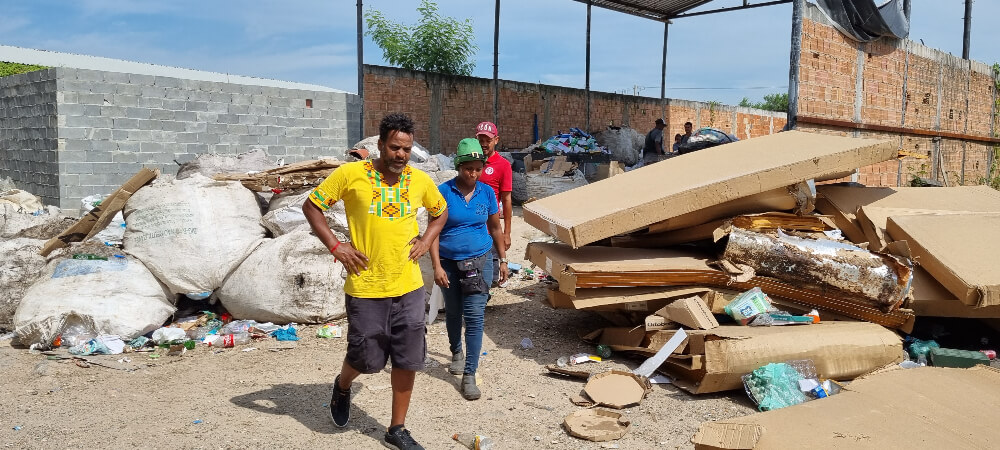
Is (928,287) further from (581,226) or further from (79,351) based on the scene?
(79,351)

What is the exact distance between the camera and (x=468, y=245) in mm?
3760

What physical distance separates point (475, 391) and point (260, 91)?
7.37 metres

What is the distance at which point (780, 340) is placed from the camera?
3816mm

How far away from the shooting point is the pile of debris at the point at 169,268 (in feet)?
15.1

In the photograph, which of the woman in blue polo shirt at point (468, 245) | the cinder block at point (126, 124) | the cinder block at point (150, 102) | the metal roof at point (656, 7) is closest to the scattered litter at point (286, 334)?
the woman in blue polo shirt at point (468, 245)

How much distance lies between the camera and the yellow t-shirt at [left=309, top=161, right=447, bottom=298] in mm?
2938

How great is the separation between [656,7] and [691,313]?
13.3m

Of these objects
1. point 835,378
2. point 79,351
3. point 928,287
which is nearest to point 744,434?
point 835,378

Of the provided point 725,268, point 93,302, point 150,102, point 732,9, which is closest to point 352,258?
point 725,268

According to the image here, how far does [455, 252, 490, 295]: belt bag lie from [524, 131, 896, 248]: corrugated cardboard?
0.71 metres

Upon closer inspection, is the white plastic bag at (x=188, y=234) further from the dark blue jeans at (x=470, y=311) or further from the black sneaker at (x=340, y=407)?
the black sneaker at (x=340, y=407)

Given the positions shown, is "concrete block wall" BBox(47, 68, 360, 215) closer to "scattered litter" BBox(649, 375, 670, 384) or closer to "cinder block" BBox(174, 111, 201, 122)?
"cinder block" BBox(174, 111, 201, 122)

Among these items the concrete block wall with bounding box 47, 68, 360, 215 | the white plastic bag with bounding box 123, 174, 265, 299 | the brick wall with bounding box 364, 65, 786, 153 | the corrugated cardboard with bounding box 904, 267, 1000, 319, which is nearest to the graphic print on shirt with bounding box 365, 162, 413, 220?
the white plastic bag with bounding box 123, 174, 265, 299

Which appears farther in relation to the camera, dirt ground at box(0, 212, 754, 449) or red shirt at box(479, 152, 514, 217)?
red shirt at box(479, 152, 514, 217)
